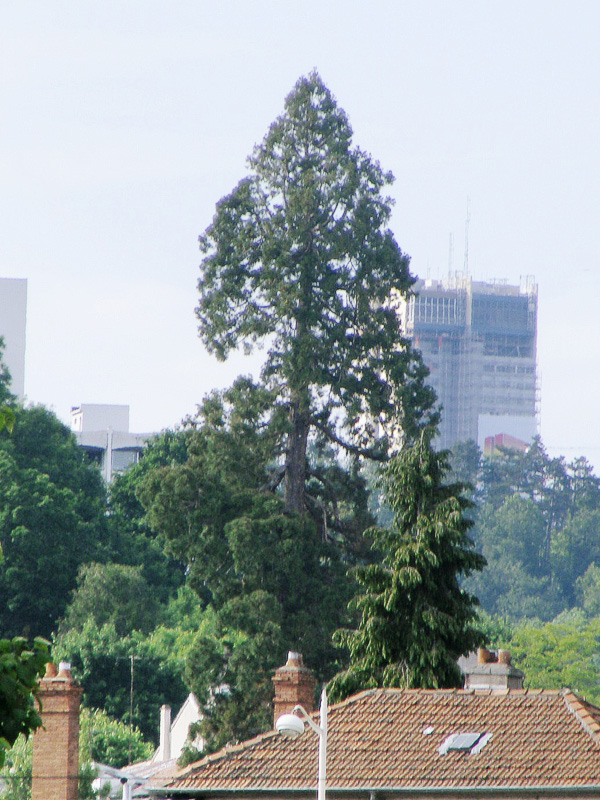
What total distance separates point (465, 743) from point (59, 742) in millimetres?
7930

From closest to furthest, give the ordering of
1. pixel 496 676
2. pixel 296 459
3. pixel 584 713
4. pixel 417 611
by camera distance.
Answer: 1. pixel 584 713
2. pixel 496 676
3. pixel 417 611
4. pixel 296 459

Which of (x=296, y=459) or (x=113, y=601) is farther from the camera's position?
(x=113, y=601)

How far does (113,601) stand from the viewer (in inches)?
3342

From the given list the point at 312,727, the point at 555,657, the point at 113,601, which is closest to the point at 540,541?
the point at 555,657

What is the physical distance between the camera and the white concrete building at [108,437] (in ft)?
489

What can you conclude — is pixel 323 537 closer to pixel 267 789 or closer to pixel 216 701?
pixel 216 701

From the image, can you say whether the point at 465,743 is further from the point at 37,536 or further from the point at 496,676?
the point at 37,536

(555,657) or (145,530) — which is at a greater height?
(145,530)

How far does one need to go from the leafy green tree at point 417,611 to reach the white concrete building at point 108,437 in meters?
97.2

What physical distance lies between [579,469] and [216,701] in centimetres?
13811

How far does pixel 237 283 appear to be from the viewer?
63.2 metres

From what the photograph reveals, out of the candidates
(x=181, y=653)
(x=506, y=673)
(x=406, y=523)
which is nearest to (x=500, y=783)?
(x=506, y=673)

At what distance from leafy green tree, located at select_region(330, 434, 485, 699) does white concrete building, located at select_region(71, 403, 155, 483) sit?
9717cm

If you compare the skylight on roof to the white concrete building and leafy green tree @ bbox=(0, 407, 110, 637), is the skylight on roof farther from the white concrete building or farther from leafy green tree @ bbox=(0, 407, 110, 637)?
the white concrete building
